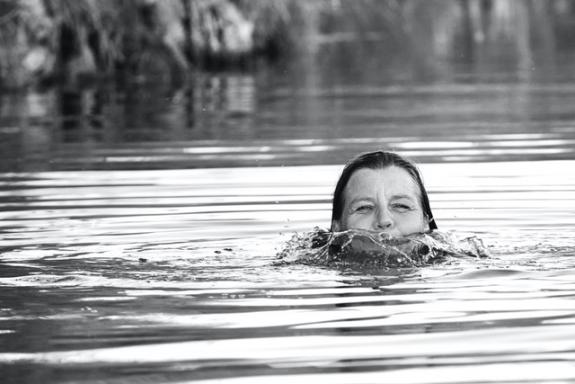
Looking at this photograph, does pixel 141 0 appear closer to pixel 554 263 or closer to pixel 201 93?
pixel 201 93

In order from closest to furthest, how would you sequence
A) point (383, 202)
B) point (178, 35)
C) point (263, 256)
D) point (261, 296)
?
point (261, 296) → point (383, 202) → point (263, 256) → point (178, 35)

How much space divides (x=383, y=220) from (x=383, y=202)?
6.4 inches

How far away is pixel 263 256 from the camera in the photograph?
8.42 m

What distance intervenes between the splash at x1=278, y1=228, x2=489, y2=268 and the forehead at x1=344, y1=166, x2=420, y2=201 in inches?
9.5

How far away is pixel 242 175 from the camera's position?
12625 millimetres

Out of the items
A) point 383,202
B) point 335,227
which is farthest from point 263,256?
point 383,202

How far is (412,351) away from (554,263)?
7.26 ft

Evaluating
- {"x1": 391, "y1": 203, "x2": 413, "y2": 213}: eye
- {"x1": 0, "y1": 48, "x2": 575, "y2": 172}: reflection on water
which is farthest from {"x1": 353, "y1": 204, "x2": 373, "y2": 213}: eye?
{"x1": 0, "y1": 48, "x2": 575, "y2": 172}: reflection on water

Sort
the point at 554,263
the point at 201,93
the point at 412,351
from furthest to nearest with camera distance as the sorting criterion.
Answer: the point at 201,93
the point at 554,263
the point at 412,351

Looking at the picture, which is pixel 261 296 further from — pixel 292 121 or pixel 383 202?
pixel 292 121

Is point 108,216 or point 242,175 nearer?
point 108,216

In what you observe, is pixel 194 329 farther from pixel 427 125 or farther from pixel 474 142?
pixel 427 125

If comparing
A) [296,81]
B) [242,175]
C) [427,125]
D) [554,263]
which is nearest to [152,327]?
[554,263]

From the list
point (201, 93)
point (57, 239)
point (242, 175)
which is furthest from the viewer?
point (201, 93)
